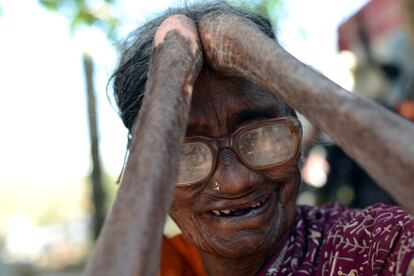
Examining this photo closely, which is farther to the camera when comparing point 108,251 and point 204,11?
point 204,11

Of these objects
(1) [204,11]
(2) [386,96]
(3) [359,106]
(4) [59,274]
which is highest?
(1) [204,11]

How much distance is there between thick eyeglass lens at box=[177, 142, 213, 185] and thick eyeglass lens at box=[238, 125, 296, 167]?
10cm

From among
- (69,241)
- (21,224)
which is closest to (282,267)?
(69,241)

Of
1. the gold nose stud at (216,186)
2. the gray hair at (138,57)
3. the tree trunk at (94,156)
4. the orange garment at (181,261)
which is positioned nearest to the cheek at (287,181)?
the gold nose stud at (216,186)

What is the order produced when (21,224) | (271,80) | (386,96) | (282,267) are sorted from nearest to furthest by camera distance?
1. (271,80)
2. (282,267)
3. (386,96)
4. (21,224)

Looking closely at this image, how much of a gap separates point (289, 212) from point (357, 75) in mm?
7254

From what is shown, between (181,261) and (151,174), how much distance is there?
1.32 m

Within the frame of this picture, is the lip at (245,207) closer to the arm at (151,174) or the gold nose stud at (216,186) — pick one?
the gold nose stud at (216,186)

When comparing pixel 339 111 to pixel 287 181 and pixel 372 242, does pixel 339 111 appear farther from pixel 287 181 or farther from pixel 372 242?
pixel 287 181

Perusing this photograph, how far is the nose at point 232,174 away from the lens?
6.52 feet

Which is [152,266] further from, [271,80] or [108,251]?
[271,80]

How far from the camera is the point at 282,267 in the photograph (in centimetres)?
220

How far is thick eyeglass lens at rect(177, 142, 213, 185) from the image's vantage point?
6.58 feet

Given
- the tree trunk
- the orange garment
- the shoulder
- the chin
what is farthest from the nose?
the tree trunk
